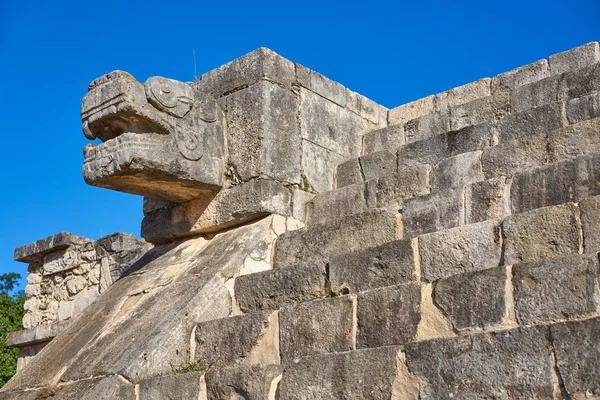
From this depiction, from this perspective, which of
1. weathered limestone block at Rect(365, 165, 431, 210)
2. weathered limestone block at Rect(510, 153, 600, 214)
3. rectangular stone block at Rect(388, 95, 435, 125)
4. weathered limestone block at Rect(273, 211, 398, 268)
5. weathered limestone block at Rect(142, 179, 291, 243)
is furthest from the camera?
rectangular stone block at Rect(388, 95, 435, 125)

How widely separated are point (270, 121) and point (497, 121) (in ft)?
5.48

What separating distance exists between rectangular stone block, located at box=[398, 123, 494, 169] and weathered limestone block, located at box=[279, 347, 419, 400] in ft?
7.26

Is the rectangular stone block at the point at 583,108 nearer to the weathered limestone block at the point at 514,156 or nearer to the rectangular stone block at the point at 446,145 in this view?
the weathered limestone block at the point at 514,156

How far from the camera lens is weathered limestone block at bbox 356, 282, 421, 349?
13.5ft

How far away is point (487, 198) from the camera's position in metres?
4.73

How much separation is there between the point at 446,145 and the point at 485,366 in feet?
8.43

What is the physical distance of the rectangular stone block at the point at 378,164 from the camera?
6223mm

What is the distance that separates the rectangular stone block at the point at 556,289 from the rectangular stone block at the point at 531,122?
1783 millimetres

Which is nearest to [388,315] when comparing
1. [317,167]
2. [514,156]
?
[514,156]

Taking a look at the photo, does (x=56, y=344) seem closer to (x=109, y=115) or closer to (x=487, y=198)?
(x=109, y=115)

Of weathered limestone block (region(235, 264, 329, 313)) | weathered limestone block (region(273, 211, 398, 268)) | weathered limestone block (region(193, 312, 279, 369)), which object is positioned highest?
weathered limestone block (region(273, 211, 398, 268))

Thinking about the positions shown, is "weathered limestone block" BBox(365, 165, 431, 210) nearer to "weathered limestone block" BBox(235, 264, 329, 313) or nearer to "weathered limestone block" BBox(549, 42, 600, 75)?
"weathered limestone block" BBox(235, 264, 329, 313)

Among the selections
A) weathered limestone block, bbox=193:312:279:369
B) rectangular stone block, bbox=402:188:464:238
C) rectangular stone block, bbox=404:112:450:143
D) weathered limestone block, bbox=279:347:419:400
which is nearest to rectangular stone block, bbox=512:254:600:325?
weathered limestone block, bbox=279:347:419:400

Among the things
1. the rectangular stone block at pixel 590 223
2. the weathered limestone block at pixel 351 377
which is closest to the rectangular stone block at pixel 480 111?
the rectangular stone block at pixel 590 223
